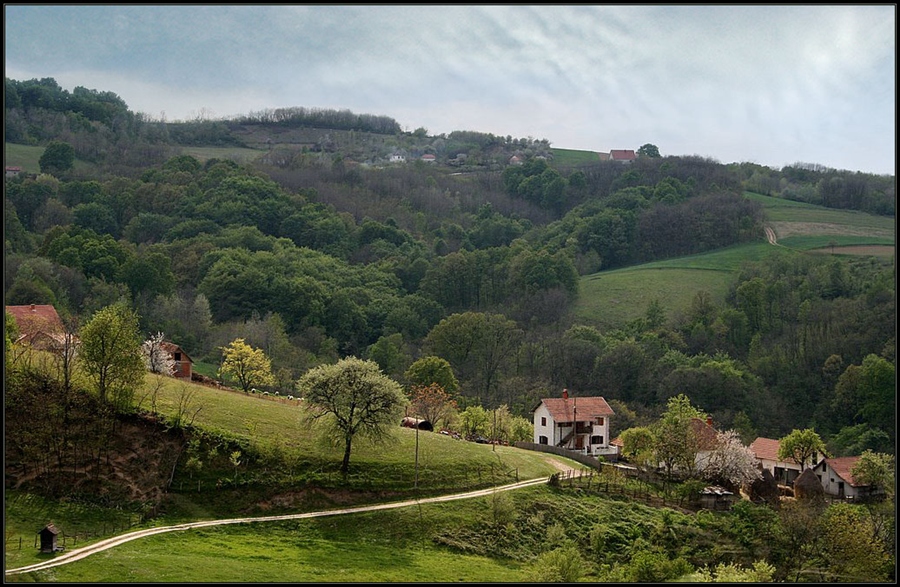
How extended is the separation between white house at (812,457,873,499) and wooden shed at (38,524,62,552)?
5683cm

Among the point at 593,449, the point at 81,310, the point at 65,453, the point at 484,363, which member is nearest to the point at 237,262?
the point at 81,310

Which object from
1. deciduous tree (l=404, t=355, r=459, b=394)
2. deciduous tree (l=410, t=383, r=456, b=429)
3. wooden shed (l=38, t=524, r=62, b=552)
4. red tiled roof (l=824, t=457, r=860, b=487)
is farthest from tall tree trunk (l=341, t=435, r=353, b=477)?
red tiled roof (l=824, t=457, r=860, b=487)

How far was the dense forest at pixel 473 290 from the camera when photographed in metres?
110

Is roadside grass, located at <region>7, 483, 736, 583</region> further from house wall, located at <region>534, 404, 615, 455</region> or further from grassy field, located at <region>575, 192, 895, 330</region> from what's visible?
grassy field, located at <region>575, 192, 895, 330</region>

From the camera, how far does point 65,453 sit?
51250mm

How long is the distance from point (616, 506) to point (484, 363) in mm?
60049

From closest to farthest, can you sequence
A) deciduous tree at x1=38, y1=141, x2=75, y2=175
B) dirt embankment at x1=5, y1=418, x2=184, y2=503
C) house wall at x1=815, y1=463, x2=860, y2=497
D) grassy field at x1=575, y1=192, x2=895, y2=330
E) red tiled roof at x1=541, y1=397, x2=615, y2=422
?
dirt embankment at x1=5, y1=418, x2=184, y2=503
house wall at x1=815, y1=463, x2=860, y2=497
red tiled roof at x1=541, y1=397, x2=615, y2=422
grassy field at x1=575, y1=192, x2=895, y2=330
deciduous tree at x1=38, y1=141, x2=75, y2=175

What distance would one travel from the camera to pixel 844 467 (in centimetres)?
7550

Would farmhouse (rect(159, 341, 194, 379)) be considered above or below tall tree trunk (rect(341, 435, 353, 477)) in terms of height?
above

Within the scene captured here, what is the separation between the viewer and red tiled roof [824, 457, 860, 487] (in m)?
73.6

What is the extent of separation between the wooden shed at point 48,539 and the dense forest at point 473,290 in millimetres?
43384

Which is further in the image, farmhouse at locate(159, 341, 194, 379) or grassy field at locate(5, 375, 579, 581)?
farmhouse at locate(159, 341, 194, 379)

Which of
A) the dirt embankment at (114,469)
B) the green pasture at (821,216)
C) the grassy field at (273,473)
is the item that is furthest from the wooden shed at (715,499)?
the green pasture at (821,216)

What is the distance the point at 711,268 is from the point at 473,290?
38889 mm
